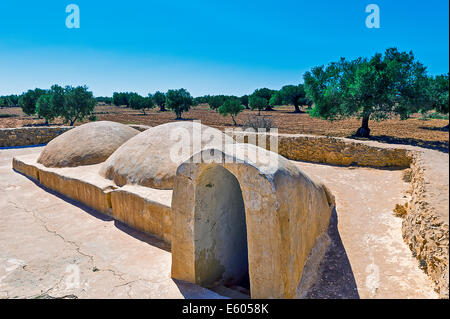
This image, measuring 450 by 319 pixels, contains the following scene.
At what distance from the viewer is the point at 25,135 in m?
16.7

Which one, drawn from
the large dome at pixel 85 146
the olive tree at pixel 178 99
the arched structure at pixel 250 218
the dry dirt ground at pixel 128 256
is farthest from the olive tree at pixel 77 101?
the arched structure at pixel 250 218

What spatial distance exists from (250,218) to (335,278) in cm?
209

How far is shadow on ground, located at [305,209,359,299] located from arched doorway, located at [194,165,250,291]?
128 centimetres

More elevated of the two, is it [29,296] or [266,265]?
[266,265]

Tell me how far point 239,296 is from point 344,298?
148cm

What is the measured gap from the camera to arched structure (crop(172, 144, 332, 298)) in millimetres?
3361

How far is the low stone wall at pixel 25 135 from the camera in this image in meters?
16.2

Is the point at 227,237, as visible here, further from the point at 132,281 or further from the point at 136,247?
the point at 136,247

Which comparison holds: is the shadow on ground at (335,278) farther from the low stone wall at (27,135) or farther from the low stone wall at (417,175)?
the low stone wall at (27,135)

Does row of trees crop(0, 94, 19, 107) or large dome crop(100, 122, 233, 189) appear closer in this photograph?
large dome crop(100, 122, 233, 189)

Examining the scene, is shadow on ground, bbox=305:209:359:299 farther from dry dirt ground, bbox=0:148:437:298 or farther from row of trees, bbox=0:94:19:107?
row of trees, bbox=0:94:19:107

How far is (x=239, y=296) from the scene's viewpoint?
4266 mm

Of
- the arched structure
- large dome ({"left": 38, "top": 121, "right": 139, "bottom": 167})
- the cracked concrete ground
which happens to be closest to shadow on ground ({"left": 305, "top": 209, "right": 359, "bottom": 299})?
the arched structure
